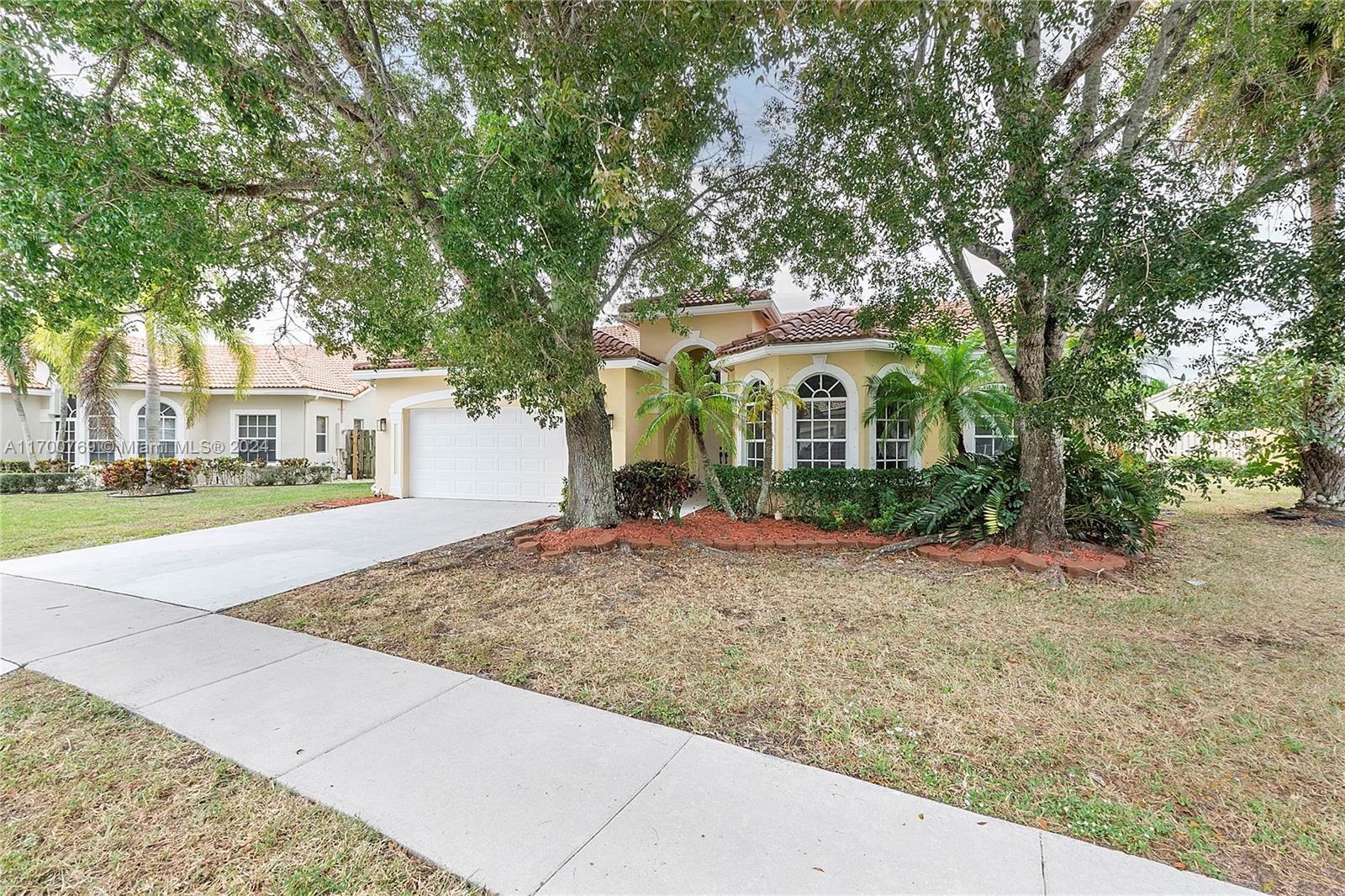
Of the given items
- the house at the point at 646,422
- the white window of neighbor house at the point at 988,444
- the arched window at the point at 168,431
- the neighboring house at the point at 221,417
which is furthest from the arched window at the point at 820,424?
the arched window at the point at 168,431

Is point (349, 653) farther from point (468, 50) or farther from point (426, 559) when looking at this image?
point (468, 50)

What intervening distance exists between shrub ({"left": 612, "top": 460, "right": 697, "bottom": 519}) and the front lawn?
311 inches

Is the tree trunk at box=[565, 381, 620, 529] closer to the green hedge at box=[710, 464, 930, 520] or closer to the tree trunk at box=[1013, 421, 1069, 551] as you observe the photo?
the green hedge at box=[710, 464, 930, 520]

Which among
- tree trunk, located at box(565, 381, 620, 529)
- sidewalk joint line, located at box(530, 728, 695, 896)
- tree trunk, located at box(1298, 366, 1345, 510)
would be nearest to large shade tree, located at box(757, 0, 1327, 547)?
tree trunk, located at box(565, 381, 620, 529)

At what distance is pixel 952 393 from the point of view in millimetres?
8578

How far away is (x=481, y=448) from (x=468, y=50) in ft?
31.9

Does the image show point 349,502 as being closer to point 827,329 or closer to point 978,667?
point 827,329

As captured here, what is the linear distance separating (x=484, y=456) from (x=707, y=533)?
7.67 m

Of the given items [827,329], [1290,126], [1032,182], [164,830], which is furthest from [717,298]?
[164,830]

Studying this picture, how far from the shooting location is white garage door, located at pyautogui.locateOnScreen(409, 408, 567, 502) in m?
13.2

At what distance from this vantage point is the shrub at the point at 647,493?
9086 millimetres

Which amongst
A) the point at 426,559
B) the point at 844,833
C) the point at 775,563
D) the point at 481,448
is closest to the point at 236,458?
the point at 481,448

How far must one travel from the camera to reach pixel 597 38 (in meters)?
5.25

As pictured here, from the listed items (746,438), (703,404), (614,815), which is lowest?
(614,815)
